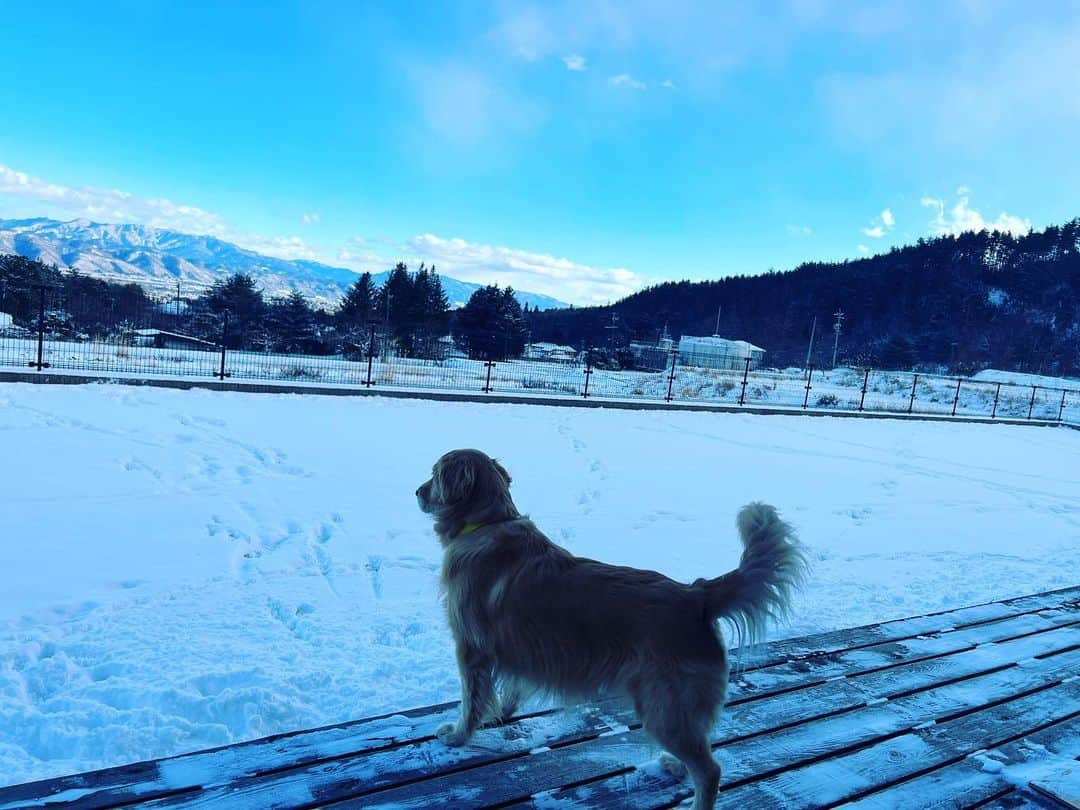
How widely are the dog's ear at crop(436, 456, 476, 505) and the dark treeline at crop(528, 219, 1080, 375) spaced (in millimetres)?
56618

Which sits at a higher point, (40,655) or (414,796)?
(414,796)

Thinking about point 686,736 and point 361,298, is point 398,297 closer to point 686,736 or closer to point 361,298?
point 361,298

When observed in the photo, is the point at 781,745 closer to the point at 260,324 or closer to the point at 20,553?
the point at 20,553

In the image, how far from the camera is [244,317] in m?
28.6

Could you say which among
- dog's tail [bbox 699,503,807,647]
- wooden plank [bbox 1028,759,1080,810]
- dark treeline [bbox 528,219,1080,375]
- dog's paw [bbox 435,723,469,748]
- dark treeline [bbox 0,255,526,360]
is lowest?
dog's paw [bbox 435,723,469,748]

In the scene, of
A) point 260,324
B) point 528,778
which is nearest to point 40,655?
point 528,778

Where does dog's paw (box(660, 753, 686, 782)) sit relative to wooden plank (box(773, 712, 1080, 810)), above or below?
below

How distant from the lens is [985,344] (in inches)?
2992

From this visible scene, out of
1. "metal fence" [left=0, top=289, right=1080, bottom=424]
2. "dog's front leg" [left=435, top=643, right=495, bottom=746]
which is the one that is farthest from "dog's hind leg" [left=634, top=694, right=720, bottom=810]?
"metal fence" [left=0, top=289, right=1080, bottom=424]

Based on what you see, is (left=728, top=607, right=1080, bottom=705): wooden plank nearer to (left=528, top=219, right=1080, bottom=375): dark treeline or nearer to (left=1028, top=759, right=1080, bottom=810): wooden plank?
(left=1028, top=759, right=1080, bottom=810): wooden plank

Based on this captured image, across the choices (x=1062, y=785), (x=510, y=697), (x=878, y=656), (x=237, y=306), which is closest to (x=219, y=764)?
(x=510, y=697)

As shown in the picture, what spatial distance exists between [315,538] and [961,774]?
4.68 meters

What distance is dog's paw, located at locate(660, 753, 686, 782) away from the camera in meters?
2.29

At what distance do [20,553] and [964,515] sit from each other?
10115mm
